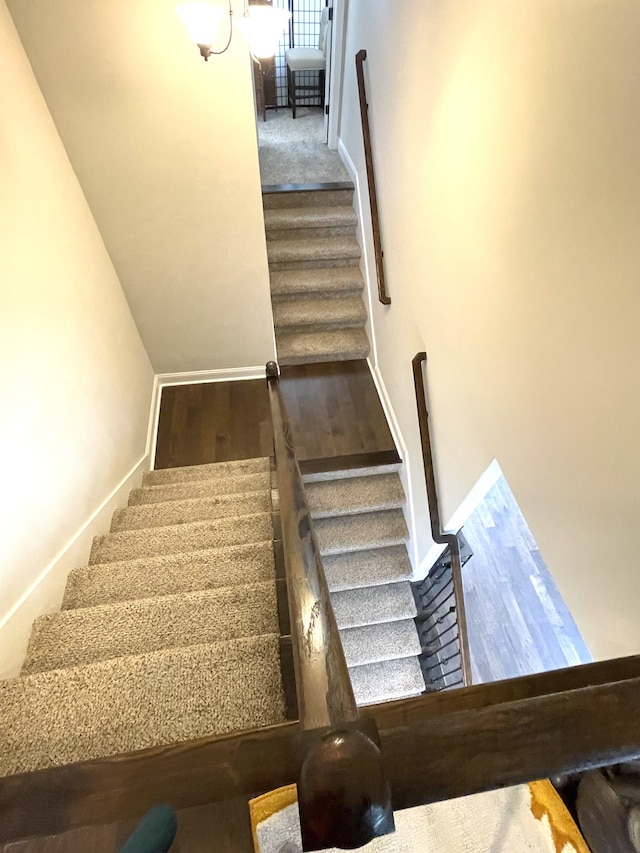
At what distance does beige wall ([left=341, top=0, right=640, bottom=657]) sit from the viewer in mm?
1107

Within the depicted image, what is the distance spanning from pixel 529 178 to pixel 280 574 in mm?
1471

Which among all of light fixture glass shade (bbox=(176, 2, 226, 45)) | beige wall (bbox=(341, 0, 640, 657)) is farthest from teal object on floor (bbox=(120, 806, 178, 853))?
light fixture glass shade (bbox=(176, 2, 226, 45))

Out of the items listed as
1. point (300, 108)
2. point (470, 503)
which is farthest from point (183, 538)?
point (300, 108)

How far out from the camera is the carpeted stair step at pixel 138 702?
1081mm

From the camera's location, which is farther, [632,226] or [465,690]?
[632,226]

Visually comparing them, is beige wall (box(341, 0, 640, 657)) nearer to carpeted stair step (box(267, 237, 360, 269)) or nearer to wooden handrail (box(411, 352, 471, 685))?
wooden handrail (box(411, 352, 471, 685))

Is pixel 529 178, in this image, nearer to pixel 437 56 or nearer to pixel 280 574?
pixel 437 56

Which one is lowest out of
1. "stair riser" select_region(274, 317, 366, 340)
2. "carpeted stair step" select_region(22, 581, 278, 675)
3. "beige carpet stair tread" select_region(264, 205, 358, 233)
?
"carpeted stair step" select_region(22, 581, 278, 675)

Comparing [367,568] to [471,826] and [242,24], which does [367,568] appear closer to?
[471,826]

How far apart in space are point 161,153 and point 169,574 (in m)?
2.19

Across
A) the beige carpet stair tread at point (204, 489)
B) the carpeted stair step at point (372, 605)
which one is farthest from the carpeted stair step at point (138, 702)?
the carpeted stair step at point (372, 605)

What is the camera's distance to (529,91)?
137 centimetres

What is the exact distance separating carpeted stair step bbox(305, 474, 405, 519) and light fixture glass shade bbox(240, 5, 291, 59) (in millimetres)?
2481

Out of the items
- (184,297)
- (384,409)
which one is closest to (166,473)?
(184,297)
